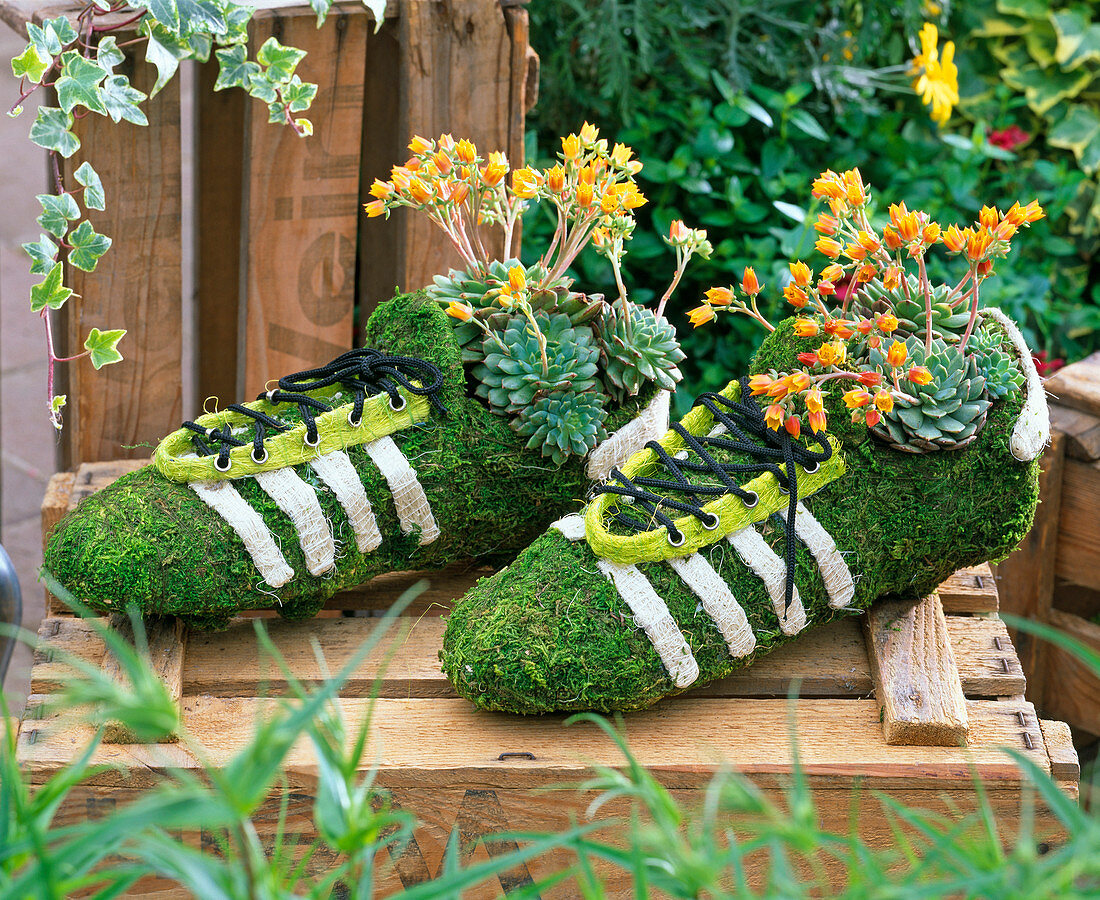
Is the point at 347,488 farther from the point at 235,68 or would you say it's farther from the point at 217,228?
the point at 217,228

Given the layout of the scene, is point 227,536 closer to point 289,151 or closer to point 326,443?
point 326,443

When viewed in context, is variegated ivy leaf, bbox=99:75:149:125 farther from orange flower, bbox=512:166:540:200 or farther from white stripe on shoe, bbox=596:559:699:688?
white stripe on shoe, bbox=596:559:699:688

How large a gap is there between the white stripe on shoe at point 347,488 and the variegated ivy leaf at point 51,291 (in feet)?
1.29

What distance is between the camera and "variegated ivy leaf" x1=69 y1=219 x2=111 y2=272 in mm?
1315

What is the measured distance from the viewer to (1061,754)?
113cm

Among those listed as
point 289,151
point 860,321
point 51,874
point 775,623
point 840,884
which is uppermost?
point 289,151

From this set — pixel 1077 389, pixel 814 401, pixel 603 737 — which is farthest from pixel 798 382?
pixel 1077 389

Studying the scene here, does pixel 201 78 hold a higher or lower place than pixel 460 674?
higher

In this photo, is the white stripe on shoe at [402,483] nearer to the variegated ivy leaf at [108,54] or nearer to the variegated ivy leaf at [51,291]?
the variegated ivy leaf at [51,291]

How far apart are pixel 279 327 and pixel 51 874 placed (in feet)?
3.86

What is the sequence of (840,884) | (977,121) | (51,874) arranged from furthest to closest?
(977,121), (840,884), (51,874)

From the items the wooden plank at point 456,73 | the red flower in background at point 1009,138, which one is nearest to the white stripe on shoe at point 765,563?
the wooden plank at point 456,73

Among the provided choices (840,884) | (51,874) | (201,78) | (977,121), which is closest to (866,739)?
(840,884)

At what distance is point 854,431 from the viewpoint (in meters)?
1.15
